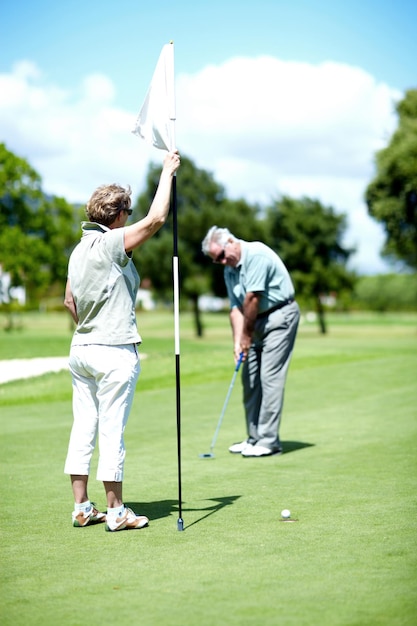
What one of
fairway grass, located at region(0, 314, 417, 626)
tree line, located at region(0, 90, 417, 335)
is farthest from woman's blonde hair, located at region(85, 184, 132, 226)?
tree line, located at region(0, 90, 417, 335)

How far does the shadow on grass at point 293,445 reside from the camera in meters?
9.12

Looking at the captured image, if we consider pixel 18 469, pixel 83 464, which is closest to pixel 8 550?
pixel 83 464

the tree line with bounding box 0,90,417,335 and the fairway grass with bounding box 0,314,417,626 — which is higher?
the tree line with bounding box 0,90,417,335

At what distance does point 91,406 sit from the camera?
586 cm

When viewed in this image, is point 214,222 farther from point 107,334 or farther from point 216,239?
point 107,334

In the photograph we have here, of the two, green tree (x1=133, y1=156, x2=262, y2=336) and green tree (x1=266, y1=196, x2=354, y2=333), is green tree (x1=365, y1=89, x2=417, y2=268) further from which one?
green tree (x1=133, y1=156, x2=262, y2=336)

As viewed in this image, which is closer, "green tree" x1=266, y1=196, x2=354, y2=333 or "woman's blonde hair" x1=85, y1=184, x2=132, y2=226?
"woman's blonde hair" x1=85, y1=184, x2=132, y2=226

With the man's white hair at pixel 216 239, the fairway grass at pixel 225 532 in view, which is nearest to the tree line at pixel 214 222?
the fairway grass at pixel 225 532

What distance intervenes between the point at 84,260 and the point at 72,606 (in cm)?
228

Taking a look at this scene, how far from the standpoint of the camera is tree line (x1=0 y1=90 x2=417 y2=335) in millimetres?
43469

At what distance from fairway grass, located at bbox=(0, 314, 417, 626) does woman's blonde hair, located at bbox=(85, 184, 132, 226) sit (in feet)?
6.25

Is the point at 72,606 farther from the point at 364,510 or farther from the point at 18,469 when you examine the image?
the point at 18,469

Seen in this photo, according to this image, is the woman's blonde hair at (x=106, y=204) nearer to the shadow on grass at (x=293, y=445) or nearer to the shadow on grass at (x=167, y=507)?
the shadow on grass at (x=167, y=507)

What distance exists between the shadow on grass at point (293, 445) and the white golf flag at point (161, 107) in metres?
4.00
